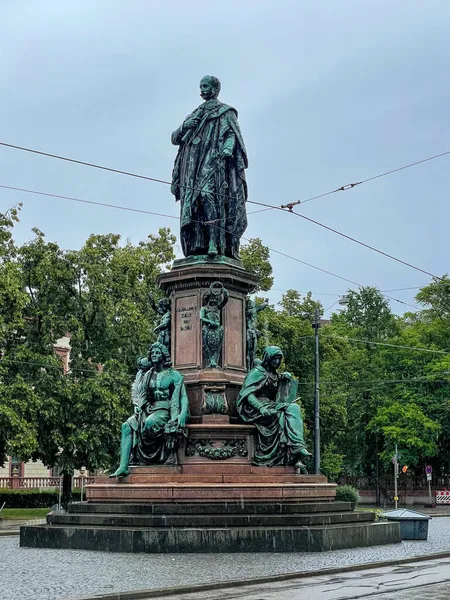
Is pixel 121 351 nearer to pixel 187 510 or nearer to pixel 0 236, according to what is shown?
pixel 0 236

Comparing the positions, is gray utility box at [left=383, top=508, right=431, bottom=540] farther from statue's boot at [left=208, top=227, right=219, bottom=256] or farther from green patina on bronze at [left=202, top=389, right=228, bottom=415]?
statue's boot at [left=208, top=227, right=219, bottom=256]

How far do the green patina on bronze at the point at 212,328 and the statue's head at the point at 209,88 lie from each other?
5.05 meters

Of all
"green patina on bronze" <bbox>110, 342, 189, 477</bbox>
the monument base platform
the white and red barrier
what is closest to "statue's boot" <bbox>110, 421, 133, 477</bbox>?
"green patina on bronze" <bbox>110, 342, 189, 477</bbox>

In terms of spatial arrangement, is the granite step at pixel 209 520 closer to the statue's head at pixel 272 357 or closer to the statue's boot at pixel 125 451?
the statue's boot at pixel 125 451

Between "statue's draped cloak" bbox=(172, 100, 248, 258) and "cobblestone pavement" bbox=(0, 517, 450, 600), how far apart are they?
7625 mm

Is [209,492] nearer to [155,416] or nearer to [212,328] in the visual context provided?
[155,416]

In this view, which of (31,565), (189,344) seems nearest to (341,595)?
(31,565)

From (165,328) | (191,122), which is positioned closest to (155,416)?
(165,328)

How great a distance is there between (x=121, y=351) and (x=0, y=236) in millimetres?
6929

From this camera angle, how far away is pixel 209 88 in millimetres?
21359

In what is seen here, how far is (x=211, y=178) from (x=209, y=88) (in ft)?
7.70

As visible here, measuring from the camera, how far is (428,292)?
6378 cm

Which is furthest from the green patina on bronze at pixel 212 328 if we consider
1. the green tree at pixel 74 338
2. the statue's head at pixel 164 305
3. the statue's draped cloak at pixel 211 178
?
the green tree at pixel 74 338

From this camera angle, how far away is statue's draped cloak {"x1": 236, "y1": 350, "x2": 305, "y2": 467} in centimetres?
1778
